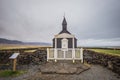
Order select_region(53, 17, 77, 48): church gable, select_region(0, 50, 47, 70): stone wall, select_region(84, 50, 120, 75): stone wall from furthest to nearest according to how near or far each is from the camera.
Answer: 1. select_region(53, 17, 77, 48): church gable
2. select_region(0, 50, 47, 70): stone wall
3. select_region(84, 50, 120, 75): stone wall

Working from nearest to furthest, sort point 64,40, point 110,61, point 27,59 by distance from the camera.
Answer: point 110,61 < point 27,59 < point 64,40

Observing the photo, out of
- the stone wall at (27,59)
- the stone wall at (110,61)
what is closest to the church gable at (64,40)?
the stone wall at (110,61)

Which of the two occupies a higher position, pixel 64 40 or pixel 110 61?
pixel 64 40

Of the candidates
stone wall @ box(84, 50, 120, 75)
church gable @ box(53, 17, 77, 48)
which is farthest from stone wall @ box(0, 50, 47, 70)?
stone wall @ box(84, 50, 120, 75)

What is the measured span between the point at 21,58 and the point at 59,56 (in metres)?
4.87

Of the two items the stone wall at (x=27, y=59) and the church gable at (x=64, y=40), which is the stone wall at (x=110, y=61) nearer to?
the church gable at (x=64, y=40)

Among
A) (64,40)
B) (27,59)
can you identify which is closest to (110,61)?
(27,59)

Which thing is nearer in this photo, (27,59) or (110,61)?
(110,61)

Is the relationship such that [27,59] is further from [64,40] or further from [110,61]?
[110,61]

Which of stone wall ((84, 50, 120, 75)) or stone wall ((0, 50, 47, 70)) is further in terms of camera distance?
stone wall ((0, 50, 47, 70))

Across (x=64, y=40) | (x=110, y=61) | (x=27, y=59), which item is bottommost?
(x=27, y=59)

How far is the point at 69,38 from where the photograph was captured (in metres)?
23.3

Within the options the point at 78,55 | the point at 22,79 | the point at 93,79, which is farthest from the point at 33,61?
the point at 93,79

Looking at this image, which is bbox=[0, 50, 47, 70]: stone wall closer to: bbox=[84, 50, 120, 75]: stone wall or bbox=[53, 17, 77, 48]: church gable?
bbox=[53, 17, 77, 48]: church gable
